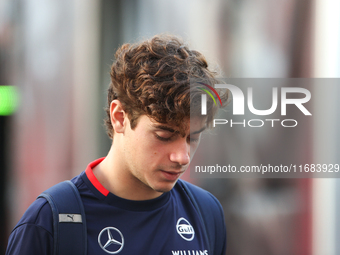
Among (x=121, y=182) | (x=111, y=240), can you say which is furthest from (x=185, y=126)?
(x=111, y=240)

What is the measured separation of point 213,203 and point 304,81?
60.9 inches

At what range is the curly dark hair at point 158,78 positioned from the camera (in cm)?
125

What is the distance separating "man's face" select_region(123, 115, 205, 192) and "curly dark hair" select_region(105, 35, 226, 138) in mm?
36

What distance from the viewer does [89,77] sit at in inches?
99.0

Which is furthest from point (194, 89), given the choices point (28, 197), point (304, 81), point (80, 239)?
point (28, 197)

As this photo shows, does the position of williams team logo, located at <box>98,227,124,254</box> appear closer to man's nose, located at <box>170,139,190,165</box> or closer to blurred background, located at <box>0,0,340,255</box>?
man's nose, located at <box>170,139,190,165</box>

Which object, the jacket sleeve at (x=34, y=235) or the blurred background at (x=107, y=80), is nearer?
the jacket sleeve at (x=34, y=235)

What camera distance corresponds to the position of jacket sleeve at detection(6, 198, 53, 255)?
41.3 inches

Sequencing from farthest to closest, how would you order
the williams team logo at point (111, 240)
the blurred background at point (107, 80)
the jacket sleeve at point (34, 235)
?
the blurred background at point (107, 80), the williams team logo at point (111, 240), the jacket sleeve at point (34, 235)

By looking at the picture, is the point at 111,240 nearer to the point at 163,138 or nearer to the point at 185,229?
the point at 185,229

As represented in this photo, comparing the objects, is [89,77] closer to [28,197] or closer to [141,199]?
→ [28,197]

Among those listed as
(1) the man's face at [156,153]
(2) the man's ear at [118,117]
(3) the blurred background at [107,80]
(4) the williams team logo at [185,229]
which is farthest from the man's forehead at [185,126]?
(3) the blurred background at [107,80]

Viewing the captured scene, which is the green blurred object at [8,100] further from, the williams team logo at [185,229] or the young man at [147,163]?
the williams team logo at [185,229]

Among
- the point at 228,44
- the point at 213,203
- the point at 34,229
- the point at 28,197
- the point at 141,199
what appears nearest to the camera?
the point at 34,229
